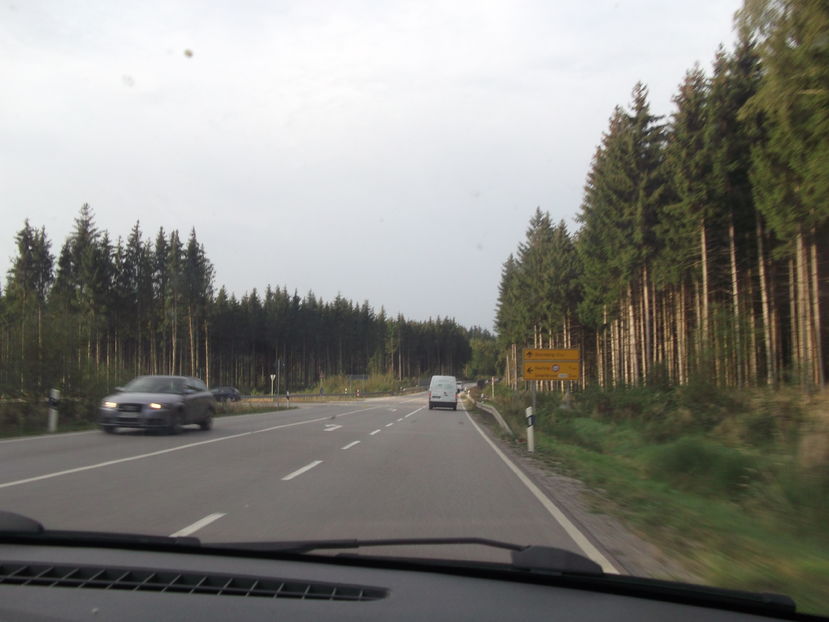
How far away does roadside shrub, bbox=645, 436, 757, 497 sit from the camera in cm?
1105

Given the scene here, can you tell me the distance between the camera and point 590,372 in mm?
65250

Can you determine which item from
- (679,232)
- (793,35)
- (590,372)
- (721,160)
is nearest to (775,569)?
(793,35)

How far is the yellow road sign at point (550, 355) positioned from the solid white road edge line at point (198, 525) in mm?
15731

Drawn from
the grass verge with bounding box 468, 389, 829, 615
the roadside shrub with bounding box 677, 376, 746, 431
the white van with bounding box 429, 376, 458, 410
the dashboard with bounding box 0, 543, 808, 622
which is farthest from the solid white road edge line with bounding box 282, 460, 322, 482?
the white van with bounding box 429, 376, 458, 410

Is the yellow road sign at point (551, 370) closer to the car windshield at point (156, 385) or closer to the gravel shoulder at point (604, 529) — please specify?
the gravel shoulder at point (604, 529)

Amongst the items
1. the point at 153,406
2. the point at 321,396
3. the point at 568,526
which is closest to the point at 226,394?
the point at 321,396

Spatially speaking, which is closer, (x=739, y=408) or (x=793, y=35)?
(x=793, y=35)

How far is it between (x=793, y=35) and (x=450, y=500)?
1128 cm

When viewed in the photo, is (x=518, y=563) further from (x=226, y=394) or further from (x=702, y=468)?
(x=226, y=394)

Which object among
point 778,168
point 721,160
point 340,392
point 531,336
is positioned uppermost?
point 721,160

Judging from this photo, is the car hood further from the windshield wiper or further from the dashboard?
the dashboard

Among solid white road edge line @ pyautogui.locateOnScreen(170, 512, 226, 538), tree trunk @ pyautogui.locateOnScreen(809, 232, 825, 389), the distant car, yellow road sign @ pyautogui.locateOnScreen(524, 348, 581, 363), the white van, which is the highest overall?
tree trunk @ pyautogui.locateOnScreen(809, 232, 825, 389)

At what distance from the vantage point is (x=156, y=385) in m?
18.7

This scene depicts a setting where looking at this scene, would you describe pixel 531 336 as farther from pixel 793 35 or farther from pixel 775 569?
pixel 775 569
